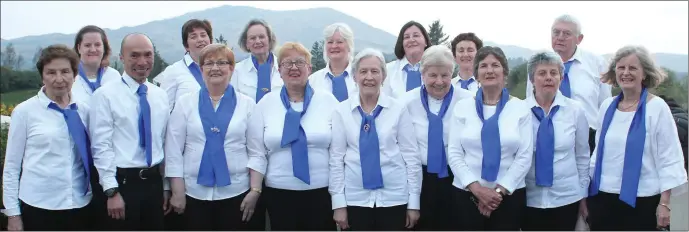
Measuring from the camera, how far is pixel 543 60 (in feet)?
Result: 11.8

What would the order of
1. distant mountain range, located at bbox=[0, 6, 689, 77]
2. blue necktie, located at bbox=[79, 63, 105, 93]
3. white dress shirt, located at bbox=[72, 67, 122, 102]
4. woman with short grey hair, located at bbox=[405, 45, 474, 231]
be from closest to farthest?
1. woman with short grey hair, located at bbox=[405, 45, 474, 231]
2. white dress shirt, located at bbox=[72, 67, 122, 102]
3. blue necktie, located at bbox=[79, 63, 105, 93]
4. distant mountain range, located at bbox=[0, 6, 689, 77]

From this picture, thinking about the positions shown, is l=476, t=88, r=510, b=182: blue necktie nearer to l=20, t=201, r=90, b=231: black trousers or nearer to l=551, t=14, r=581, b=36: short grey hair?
l=551, t=14, r=581, b=36: short grey hair

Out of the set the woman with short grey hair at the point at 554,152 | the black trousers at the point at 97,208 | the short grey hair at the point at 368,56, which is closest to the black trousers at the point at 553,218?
the woman with short grey hair at the point at 554,152

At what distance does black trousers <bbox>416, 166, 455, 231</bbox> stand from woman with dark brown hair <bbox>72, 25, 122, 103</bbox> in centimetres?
264

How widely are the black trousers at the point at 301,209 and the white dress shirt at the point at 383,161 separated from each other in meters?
0.12

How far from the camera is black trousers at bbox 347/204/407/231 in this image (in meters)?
3.56

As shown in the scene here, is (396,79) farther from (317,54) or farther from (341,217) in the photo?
(341,217)

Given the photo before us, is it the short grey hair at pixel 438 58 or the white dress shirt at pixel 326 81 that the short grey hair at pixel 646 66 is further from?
the white dress shirt at pixel 326 81

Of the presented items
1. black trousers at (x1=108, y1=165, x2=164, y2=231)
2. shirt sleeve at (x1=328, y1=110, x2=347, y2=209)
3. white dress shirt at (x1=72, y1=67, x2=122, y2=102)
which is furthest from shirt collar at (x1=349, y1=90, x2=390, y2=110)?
white dress shirt at (x1=72, y1=67, x2=122, y2=102)

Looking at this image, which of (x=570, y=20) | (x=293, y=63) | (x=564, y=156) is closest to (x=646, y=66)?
(x=564, y=156)

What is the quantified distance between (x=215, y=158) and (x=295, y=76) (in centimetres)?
76

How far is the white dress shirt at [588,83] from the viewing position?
459cm

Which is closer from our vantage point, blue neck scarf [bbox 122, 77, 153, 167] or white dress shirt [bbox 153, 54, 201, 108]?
blue neck scarf [bbox 122, 77, 153, 167]

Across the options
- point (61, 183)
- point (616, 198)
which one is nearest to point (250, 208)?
point (61, 183)
